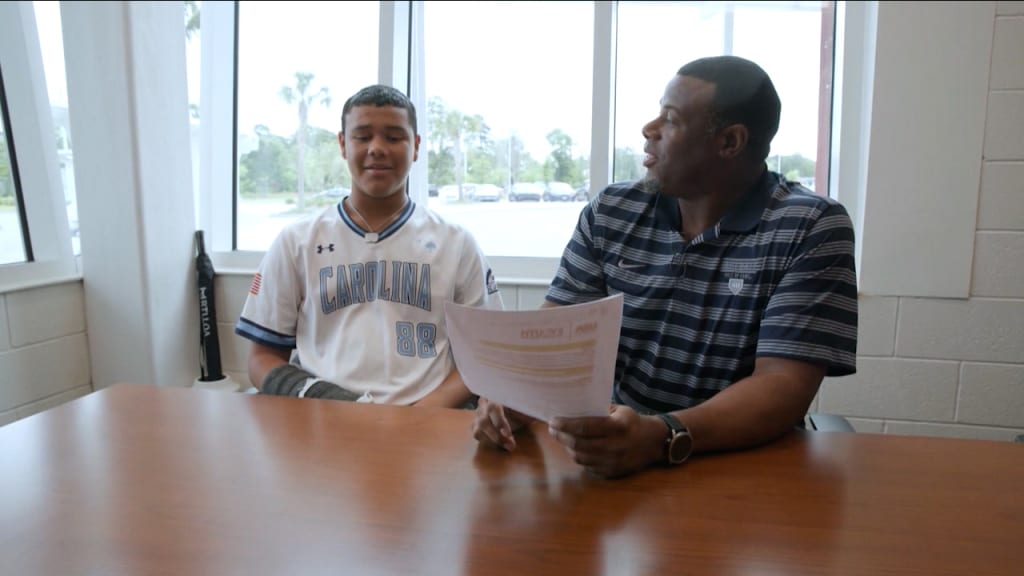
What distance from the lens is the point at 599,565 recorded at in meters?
0.67

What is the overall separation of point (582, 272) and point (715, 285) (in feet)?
0.97

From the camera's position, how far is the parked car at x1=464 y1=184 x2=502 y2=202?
2.63 meters

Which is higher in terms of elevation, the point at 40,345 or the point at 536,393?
the point at 536,393

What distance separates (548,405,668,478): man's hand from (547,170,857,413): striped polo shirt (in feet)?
1.21

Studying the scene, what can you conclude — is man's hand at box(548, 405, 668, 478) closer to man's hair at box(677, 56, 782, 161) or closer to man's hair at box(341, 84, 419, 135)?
man's hair at box(677, 56, 782, 161)

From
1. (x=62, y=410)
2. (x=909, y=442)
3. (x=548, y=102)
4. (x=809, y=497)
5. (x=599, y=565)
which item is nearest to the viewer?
(x=599, y=565)

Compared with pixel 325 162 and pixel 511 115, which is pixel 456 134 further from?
pixel 325 162

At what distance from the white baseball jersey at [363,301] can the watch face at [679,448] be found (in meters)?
0.82

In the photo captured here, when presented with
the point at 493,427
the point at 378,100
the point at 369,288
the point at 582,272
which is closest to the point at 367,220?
the point at 369,288

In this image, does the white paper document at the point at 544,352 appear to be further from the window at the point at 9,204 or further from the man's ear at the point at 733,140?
the window at the point at 9,204

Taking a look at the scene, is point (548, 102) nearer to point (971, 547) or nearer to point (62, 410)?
point (62, 410)

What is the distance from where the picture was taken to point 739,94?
1.26 m

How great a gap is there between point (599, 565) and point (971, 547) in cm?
42

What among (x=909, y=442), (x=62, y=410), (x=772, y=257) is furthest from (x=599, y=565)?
(x=62, y=410)
